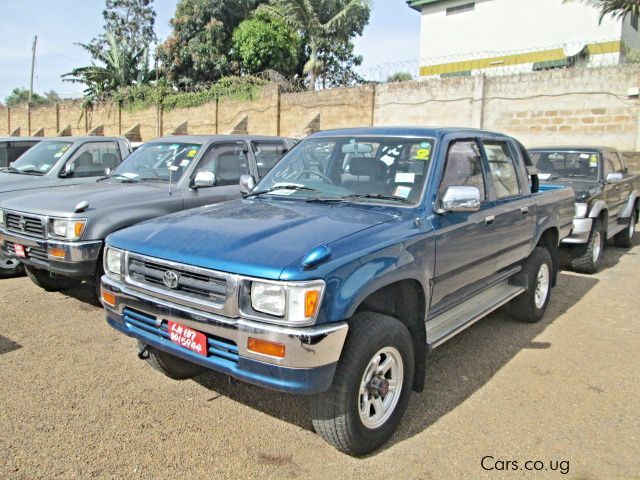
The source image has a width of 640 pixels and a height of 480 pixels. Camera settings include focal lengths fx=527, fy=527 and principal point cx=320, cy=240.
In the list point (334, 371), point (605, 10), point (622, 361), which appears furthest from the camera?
point (605, 10)

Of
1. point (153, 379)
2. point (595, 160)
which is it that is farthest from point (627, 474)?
point (595, 160)

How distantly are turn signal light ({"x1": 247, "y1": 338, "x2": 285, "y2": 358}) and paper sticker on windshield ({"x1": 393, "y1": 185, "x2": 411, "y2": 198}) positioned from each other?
61.8 inches

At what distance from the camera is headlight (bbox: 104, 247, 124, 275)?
3402 mm

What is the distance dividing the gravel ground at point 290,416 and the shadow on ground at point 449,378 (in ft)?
0.05

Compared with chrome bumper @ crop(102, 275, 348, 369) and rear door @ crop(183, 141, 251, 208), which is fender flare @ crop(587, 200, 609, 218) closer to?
rear door @ crop(183, 141, 251, 208)

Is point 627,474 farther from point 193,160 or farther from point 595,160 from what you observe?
point 595,160

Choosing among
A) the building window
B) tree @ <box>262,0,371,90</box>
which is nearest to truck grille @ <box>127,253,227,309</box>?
tree @ <box>262,0,371,90</box>

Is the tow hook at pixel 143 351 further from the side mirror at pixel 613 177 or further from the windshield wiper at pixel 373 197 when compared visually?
the side mirror at pixel 613 177

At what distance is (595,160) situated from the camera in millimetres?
8172

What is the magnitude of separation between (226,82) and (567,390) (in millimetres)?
24766

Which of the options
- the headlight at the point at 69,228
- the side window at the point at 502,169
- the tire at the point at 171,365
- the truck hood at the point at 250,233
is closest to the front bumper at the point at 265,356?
the truck hood at the point at 250,233

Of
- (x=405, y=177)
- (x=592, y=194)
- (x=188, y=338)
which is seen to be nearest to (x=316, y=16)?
(x=592, y=194)

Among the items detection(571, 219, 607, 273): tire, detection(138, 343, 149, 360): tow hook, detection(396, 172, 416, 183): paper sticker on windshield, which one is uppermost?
detection(396, 172, 416, 183): paper sticker on windshield

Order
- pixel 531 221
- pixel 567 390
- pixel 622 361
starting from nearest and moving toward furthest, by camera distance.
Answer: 1. pixel 567 390
2. pixel 622 361
3. pixel 531 221
